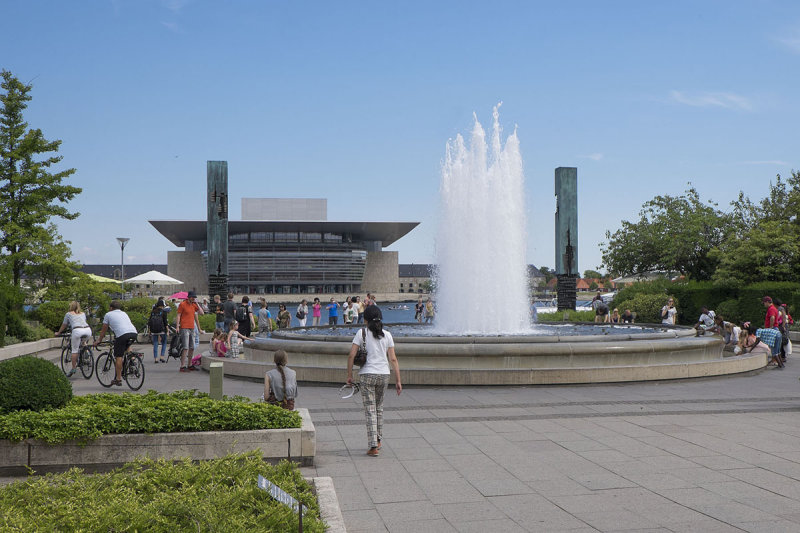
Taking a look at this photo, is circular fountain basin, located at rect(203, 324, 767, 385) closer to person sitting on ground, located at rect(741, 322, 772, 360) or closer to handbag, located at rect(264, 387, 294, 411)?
person sitting on ground, located at rect(741, 322, 772, 360)

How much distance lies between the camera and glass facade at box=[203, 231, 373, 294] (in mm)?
114125

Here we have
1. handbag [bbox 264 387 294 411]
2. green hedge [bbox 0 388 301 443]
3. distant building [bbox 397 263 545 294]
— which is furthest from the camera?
distant building [bbox 397 263 545 294]

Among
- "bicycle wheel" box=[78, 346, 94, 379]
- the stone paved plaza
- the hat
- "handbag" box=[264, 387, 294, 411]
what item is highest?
the hat

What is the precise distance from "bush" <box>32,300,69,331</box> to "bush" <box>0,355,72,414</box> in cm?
2115

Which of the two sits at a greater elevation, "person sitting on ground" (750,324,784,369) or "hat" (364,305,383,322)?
"hat" (364,305,383,322)

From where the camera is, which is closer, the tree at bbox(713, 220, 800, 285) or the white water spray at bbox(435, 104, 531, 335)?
the white water spray at bbox(435, 104, 531, 335)

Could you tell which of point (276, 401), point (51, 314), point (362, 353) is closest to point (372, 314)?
point (362, 353)

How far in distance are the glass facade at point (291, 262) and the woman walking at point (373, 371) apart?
4237 inches

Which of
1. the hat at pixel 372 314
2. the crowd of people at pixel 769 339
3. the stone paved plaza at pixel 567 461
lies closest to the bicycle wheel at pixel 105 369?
the stone paved plaza at pixel 567 461

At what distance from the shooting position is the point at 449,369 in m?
13.9

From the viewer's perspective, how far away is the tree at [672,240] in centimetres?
4412

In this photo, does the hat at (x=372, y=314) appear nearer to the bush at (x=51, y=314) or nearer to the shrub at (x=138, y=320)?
the shrub at (x=138, y=320)

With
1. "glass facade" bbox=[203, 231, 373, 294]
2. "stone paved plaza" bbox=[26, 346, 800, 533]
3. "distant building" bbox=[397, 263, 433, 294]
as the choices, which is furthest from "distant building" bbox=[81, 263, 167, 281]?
"stone paved plaza" bbox=[26, 346, 800, 533]

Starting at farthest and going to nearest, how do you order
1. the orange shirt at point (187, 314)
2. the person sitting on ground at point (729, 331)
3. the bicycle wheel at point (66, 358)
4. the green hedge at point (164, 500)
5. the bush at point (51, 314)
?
the bush at point (51, 314), the person sitting on ground at point (729, 331), the orange shirt at point (187, 314), the bicycle wheel at point (66, 358), the green hedge at point (164, 500)
